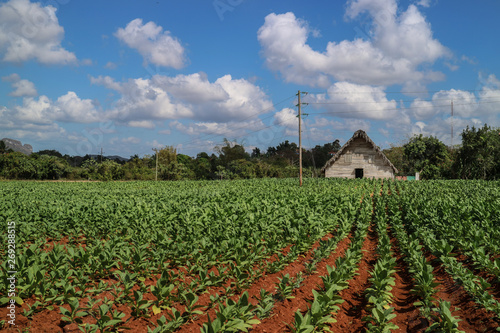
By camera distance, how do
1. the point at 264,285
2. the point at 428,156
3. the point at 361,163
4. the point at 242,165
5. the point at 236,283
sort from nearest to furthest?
1. the point at 236,283
2. the point at 264,285
3. the point at 361,163
4. the point at 428,156
5. the point at 242,165

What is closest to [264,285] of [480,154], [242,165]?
[480,154]

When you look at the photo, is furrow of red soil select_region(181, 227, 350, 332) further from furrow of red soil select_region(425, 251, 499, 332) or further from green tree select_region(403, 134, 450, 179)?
green tree select_region(403, 134, 450, 179)

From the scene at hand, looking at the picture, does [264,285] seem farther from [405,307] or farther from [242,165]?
[242,165]

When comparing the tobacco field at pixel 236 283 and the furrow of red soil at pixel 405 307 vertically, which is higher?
the tobacco field at pixel 236 283

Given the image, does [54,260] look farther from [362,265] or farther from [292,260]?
[362,265]

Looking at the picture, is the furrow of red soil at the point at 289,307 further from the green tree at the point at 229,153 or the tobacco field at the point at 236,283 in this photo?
the green tree at the point at 229,153

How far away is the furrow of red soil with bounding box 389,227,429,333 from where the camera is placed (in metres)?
4.66

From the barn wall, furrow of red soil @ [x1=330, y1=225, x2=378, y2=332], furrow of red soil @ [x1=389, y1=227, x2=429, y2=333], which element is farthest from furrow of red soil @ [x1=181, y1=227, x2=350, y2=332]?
the barn wall

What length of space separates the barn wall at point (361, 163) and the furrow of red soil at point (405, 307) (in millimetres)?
31243

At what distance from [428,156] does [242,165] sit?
2843cm

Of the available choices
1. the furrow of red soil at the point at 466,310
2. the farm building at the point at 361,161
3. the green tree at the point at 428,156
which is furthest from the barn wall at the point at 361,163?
the furrow of red soil at the point at 466,310

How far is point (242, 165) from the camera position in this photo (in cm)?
5516

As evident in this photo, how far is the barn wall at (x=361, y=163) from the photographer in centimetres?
3678

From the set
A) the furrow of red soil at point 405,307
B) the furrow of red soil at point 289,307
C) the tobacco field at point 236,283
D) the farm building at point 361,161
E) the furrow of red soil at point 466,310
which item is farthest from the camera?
the farm building at point 361,161
